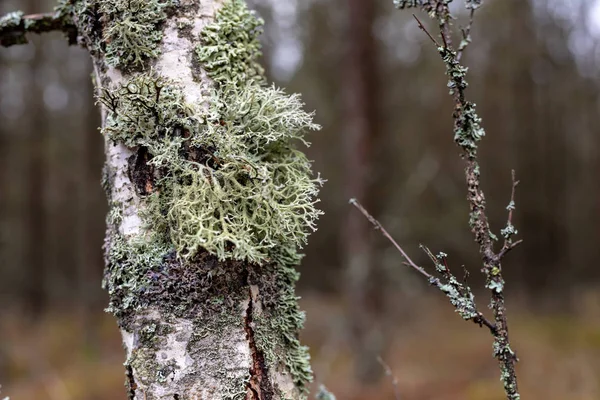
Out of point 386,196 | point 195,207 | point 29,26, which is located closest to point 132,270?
point 195,207

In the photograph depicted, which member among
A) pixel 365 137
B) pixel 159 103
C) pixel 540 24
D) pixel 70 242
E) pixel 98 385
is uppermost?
pixel 540 24

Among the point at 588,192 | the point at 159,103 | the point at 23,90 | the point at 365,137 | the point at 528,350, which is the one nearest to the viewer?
the point at 159,103

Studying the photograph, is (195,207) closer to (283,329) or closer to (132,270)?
(132,270)

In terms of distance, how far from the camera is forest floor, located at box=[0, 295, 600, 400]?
22.1 feet

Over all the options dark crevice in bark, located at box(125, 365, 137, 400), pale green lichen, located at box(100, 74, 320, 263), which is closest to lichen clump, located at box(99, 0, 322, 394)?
pale green lichen, located at box(100, 74, 320, 263)

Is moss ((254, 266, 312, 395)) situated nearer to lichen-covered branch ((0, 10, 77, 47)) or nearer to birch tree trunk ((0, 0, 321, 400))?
birch tree trunk ((0, 0, 321, 400))

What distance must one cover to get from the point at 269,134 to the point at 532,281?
49.7 feet

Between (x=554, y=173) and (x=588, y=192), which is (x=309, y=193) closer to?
(x=554, y=173)

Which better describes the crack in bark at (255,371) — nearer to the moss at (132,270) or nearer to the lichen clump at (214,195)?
the lichen clump at (214,195)

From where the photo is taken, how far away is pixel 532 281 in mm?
14398

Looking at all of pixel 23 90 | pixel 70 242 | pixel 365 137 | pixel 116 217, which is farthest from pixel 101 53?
pixel 70 242

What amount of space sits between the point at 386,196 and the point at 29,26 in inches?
232

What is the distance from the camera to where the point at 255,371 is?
1055 millimetres

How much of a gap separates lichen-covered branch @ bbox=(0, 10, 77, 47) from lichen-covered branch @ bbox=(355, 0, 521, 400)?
3.16 ft
